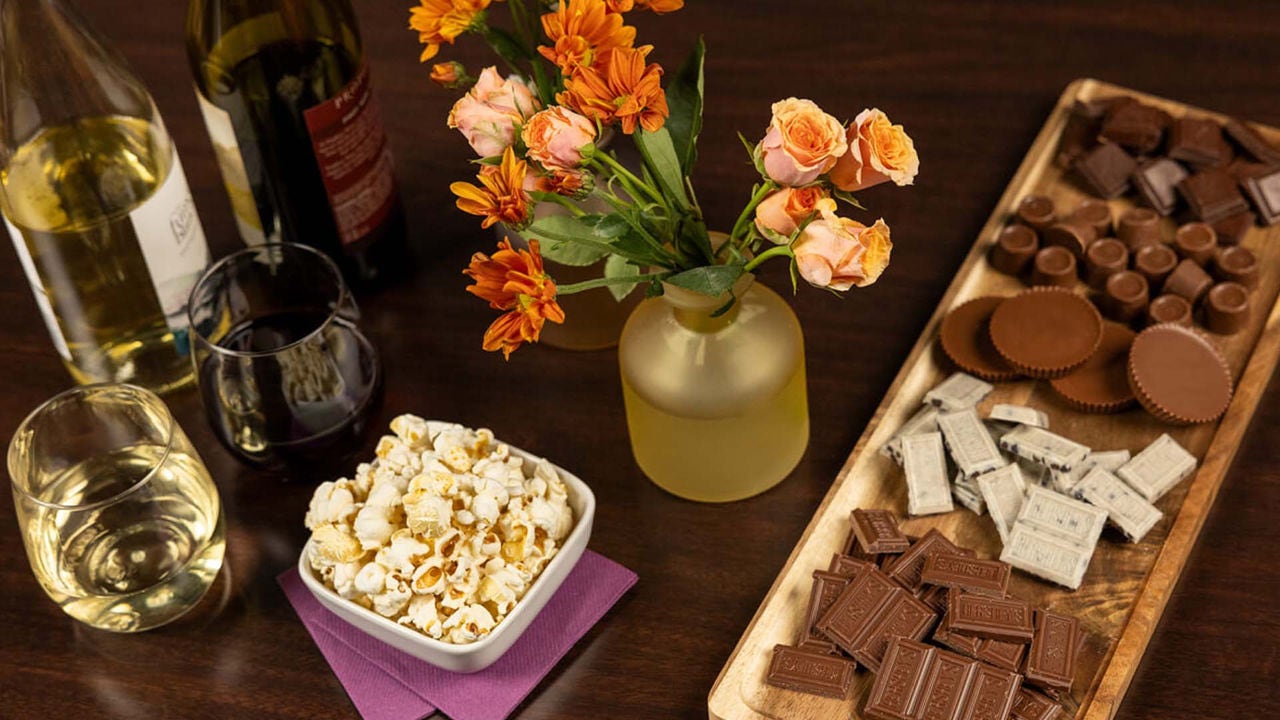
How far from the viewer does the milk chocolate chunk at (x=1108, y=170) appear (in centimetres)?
154

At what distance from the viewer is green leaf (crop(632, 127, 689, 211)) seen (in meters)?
1.10

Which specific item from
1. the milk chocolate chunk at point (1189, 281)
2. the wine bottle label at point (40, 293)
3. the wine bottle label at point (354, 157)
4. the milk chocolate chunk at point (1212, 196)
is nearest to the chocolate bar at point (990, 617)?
the milk chocolate chunk at point (1189, 281)

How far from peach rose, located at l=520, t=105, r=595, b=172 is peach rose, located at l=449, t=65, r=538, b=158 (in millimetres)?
58

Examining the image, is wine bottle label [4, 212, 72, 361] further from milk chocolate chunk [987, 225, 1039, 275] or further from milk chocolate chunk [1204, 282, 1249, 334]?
milk chocolate chunk [1204, 282, 1249, 334]

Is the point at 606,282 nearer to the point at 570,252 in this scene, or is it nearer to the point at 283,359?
the point at 570,252

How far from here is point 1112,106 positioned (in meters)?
1.58

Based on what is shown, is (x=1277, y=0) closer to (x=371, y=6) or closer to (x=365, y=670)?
(x=371, y=6)

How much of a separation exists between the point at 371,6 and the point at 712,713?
103 cm

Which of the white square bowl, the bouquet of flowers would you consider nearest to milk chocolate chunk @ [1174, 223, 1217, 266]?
the bouquet of flowers

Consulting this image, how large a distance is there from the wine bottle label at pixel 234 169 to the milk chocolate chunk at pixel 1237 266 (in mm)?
931

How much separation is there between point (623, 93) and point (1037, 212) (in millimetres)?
647

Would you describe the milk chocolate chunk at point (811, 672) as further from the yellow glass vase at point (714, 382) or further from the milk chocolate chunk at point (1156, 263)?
the milk chocolate chunk at point (1156, 263)

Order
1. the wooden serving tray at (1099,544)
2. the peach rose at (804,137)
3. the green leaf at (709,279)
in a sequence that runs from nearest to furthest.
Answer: the peach rose at (804,137) < the green leaf at (709,279) < the wooden serving tray at (1099,544)

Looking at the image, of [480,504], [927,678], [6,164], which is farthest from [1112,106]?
[6,164]
